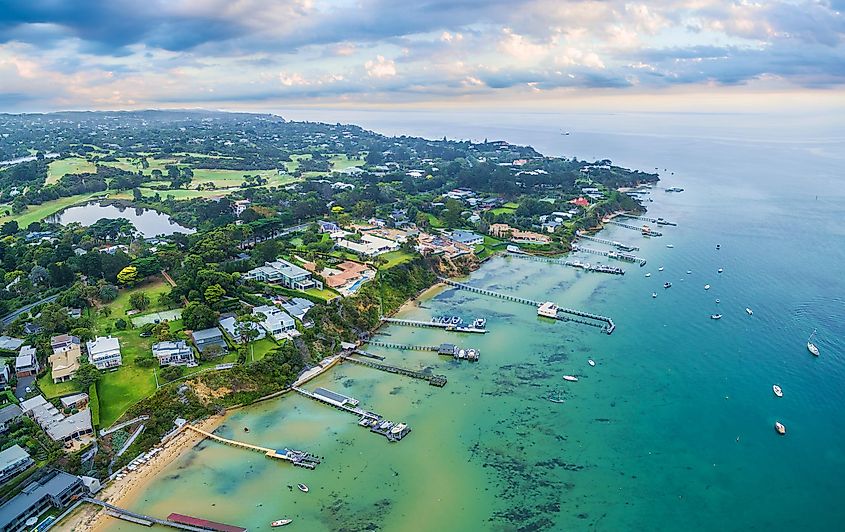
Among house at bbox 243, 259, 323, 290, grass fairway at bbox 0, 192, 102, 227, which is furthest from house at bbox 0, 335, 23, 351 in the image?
grass fairway at bbox 0, 192, 102, 227

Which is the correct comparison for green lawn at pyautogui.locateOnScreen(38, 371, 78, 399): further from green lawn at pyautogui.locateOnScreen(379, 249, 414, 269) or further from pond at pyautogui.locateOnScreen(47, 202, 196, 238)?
pond at pyautogui.locateOnScreen(47, 202, 196, 238)

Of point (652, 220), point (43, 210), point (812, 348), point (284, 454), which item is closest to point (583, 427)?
→ point (284, 454)

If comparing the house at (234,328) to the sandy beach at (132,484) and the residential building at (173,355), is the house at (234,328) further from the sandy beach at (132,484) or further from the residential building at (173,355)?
the sandy beach at (132,484)

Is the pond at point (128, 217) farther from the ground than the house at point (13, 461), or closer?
farther from the ground

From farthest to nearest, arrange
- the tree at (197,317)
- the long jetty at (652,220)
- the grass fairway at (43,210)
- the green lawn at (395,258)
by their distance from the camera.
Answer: the long jetty at (652,220) → the grass fairway at (43,210) → the green lawn at (395,258) → the tree at (197,317)

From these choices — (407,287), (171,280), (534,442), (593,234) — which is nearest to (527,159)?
(593,234)

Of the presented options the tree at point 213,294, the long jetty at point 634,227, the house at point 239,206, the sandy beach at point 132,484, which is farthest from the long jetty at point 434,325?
the long jetty at point 634,227

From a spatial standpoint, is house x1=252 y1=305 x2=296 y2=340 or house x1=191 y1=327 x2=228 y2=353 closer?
house x1=191 y1=327 x2=228 y2=353
